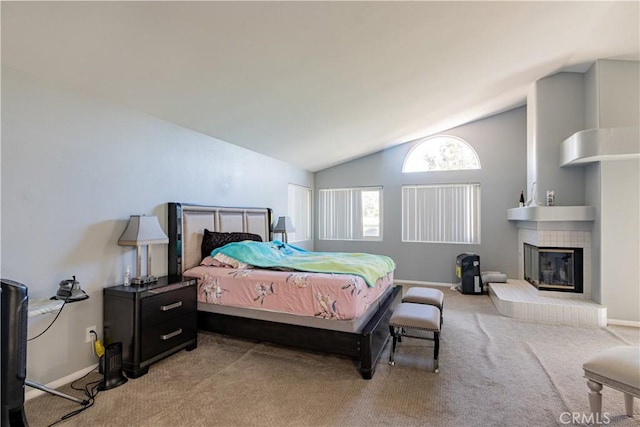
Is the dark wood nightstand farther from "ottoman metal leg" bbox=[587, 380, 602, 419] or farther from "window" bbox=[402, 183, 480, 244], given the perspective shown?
"window" bbox=[402, 183, 480, 244]

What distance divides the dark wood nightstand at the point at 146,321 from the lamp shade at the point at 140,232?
0.38 meters

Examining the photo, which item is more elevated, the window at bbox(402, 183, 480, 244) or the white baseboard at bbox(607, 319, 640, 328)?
the window at bbox(402, 183, 480, 244)

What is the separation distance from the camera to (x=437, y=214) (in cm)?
606

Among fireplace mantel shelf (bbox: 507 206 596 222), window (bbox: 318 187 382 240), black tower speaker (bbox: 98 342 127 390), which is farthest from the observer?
window (bbox: 318 187 382 240)

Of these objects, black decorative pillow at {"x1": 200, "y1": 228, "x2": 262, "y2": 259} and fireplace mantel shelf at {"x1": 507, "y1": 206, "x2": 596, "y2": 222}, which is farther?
fireplace mantel shelf at {"x1": 507, "y1": 206, "x2": 596, "y2": 222}

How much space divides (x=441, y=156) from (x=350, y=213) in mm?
2109

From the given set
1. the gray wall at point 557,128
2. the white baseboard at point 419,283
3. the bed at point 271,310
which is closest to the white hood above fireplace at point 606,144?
the gray wall at point 557,128

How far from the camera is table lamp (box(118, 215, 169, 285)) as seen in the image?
108 inches

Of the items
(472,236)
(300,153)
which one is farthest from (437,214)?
(300,153)

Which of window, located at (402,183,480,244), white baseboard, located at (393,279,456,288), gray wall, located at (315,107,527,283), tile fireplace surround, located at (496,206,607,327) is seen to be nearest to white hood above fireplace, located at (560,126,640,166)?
tile fireplace surround, located at (496,206,607,327)

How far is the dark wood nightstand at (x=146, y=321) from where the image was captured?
2.51m

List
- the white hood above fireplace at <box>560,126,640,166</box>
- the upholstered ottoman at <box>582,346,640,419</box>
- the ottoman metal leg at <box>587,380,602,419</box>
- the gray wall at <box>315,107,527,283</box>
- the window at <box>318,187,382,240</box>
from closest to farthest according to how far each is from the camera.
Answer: the upholstered ottoman at <box>582,346,640,419</box> → the ottoman metal leg at <box>587,380,602,419</box> → the white hood above fireplace at <box>560,126,640,166</box> → the gray wall at <box>315,107,527,283</box> → the window at <box>318,187,382,240</box>

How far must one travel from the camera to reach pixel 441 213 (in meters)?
6.04

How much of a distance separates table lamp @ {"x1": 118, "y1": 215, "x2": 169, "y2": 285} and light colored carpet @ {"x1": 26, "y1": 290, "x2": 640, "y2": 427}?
0.77 meters
